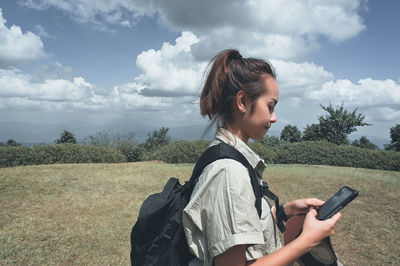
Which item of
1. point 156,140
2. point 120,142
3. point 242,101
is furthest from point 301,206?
point 156,140

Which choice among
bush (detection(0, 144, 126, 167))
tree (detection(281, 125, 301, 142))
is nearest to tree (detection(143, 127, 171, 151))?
bush (detection(0, 144, 126, 167))

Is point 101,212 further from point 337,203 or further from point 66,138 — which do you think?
point 66,138

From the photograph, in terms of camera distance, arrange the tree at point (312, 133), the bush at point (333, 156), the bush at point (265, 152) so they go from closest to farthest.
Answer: the bush at point (333, 156) → the bush at point (265, 152) → the tree at point (312, 133)

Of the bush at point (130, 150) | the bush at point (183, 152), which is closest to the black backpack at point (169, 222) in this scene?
the bush at point (183, 152)

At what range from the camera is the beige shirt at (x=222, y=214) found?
3.79 ft

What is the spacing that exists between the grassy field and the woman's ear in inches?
153

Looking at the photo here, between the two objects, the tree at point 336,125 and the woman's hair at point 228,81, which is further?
the tree at point 336,125

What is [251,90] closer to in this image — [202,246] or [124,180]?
[202,246]

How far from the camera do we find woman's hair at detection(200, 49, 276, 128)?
1.51 metres

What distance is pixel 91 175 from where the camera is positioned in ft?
32.4

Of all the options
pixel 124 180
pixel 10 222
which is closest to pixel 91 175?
pixel 124 180

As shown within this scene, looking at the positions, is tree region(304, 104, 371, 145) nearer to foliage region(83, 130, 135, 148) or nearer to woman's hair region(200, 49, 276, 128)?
foliage region(83, 130, 135, 148)

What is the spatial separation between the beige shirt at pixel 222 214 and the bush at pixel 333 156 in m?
16.9

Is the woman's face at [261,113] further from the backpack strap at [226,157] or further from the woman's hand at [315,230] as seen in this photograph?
the woman's hand at [315,230]
